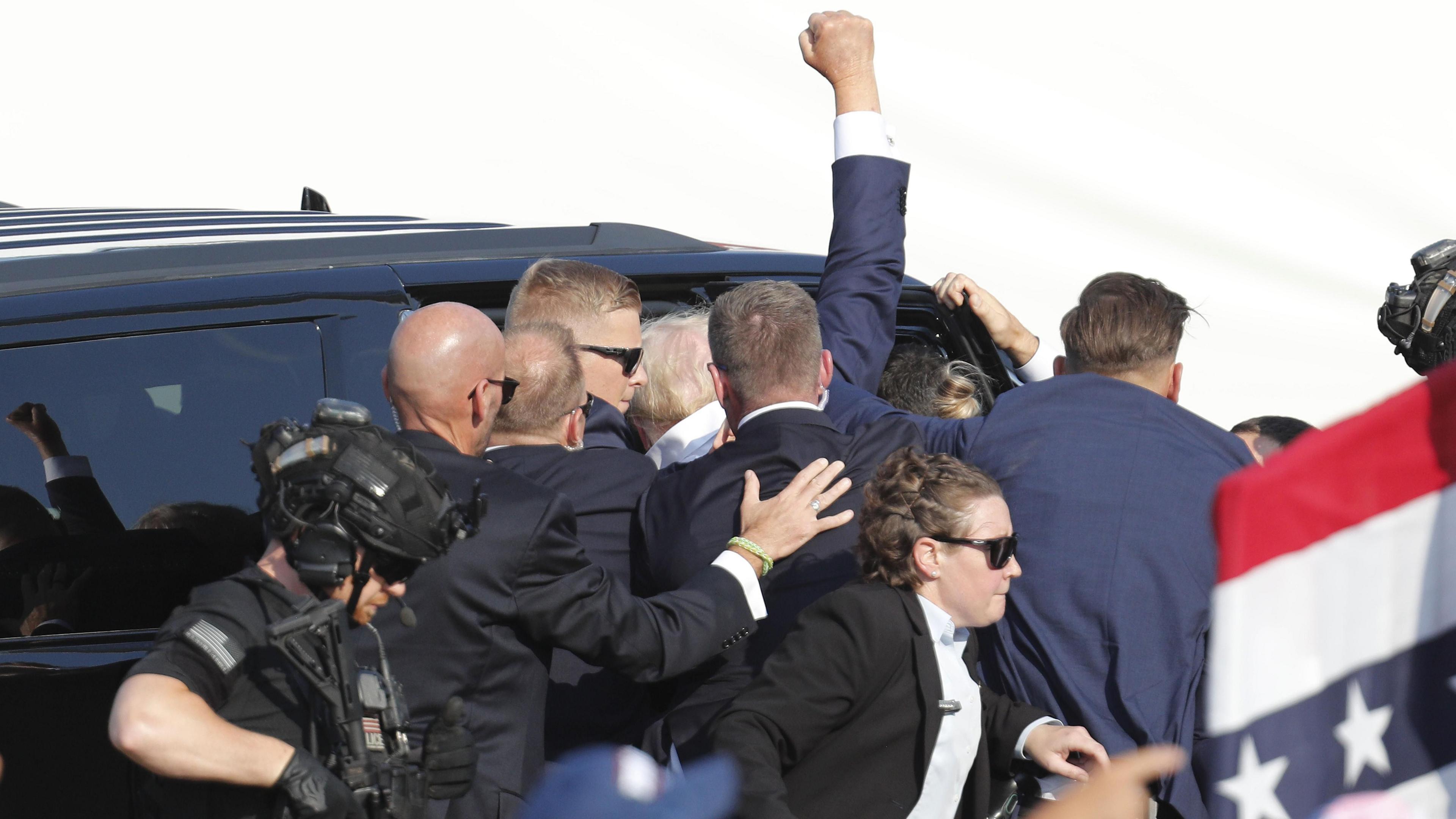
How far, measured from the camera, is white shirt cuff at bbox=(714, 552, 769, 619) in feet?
8.68

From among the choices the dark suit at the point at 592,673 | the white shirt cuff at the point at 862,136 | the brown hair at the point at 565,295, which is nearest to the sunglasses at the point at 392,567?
the dark suit at the point at 592,673

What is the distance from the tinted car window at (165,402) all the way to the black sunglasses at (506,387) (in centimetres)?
40

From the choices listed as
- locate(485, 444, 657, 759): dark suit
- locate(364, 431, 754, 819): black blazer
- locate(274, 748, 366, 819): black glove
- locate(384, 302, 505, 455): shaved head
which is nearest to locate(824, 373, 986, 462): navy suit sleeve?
locate(485, 444, 657, 759): dark suit

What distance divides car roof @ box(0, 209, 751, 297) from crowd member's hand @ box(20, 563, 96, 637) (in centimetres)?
54

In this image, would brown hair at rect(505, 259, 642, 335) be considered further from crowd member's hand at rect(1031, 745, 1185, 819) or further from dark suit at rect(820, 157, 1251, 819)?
crowd member's hand at rect(1031, 745, 1185, 819)

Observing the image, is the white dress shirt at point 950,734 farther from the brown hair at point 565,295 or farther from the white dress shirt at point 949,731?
the brown hair at point 565,295

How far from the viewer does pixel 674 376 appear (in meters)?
3.44

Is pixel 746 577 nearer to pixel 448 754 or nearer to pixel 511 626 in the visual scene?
pixel 511 626

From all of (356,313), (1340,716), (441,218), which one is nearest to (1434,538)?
(1340,716)

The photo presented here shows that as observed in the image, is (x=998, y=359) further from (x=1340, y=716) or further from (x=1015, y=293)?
(x=1015, y=293)

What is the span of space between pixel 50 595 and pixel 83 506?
17cm

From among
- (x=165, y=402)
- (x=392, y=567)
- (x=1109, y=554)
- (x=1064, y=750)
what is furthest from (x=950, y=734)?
(x=165, y=402)

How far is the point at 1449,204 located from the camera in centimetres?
705

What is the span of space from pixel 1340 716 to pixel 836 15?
237 cm
